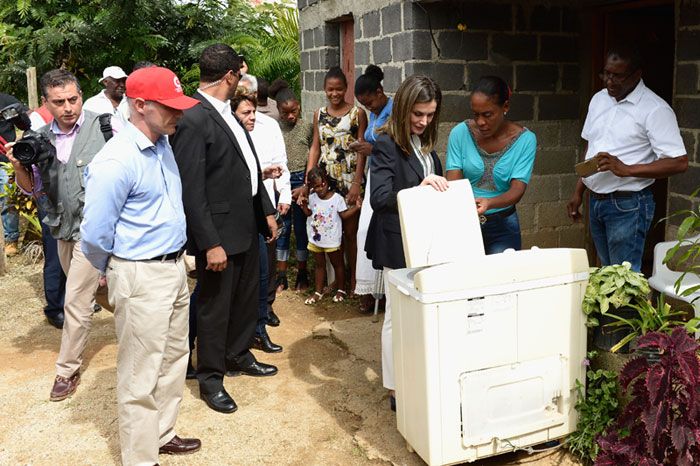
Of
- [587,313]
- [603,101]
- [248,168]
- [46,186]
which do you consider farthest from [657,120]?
[46,186]

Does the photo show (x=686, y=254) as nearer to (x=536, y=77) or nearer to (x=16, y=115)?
(x=536, y=77)

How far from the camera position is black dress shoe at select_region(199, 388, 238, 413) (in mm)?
4367

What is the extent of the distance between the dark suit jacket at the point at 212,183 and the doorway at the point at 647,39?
11.3 ft

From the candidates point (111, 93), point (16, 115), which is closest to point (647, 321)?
point (16, 115)

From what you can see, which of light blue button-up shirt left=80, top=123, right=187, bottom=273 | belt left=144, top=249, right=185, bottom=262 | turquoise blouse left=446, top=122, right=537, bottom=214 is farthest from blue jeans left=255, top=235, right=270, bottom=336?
light blue button-up shirt left=80, top=123, right=187, bottom=273

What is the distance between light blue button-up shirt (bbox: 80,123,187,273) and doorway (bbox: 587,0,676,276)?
4.13 meters

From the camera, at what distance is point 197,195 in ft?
13.3

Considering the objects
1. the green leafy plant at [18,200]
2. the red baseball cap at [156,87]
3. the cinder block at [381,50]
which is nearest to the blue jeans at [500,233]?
the red baseball cap at [156,87]

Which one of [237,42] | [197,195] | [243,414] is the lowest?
[243,414]

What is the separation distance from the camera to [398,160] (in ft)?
13.0

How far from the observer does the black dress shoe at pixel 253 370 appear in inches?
193

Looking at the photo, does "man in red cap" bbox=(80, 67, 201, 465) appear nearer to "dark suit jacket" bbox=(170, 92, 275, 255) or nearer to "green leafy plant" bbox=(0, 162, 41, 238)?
"dark suit jacket" bbox=(170, 92, 275, 255)

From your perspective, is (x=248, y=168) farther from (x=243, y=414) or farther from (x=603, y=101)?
(x=603, y=101)

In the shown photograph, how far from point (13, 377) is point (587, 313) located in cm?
383
